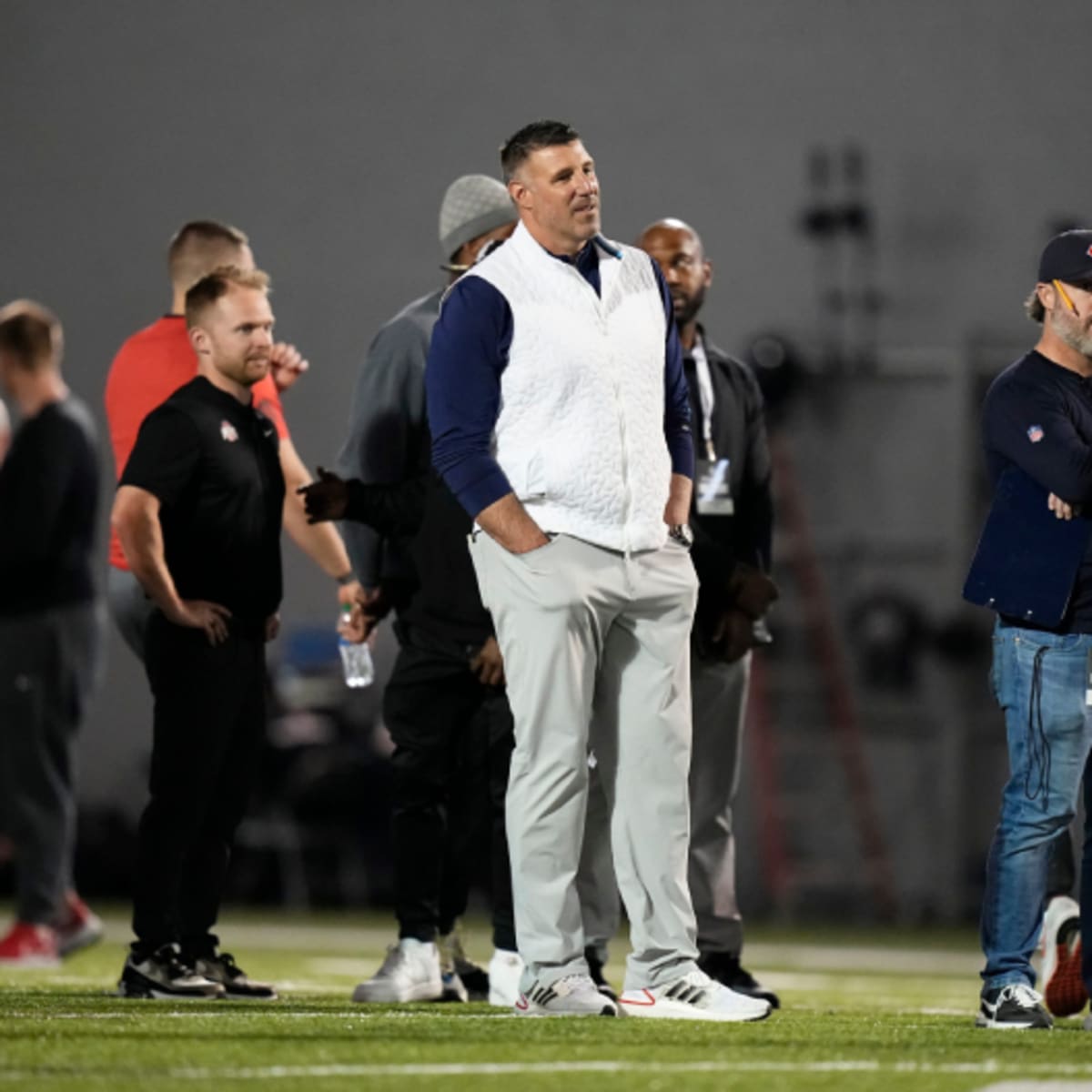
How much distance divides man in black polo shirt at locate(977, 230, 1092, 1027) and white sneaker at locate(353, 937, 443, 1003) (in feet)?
4.34

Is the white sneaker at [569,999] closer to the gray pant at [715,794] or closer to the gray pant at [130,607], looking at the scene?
the gray pant at [715,794]

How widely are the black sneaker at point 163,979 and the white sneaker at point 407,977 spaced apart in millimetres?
333

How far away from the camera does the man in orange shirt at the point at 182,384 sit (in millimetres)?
5598

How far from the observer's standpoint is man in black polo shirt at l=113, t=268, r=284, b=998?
513cm

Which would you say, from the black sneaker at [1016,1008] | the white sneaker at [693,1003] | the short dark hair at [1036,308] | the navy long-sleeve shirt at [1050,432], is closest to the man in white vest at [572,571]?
the white sneaker at [693,1003]

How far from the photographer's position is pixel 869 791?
11961 mm

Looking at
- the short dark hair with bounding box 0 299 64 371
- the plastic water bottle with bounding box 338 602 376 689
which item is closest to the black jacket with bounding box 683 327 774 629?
the plastic water bottle with bounding box 338 602 376 689

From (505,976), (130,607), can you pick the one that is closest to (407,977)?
(505,976)

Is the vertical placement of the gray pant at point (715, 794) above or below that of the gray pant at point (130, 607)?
below

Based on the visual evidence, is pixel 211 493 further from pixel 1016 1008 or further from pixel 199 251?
pixel 1016 1008

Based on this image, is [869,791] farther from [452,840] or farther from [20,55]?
[452,840]

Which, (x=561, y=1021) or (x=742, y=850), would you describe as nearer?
(x=561, y=1021)

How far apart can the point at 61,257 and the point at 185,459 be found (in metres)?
7.28

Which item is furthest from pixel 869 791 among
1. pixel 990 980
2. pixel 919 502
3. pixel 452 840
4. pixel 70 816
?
pixel 990 980
